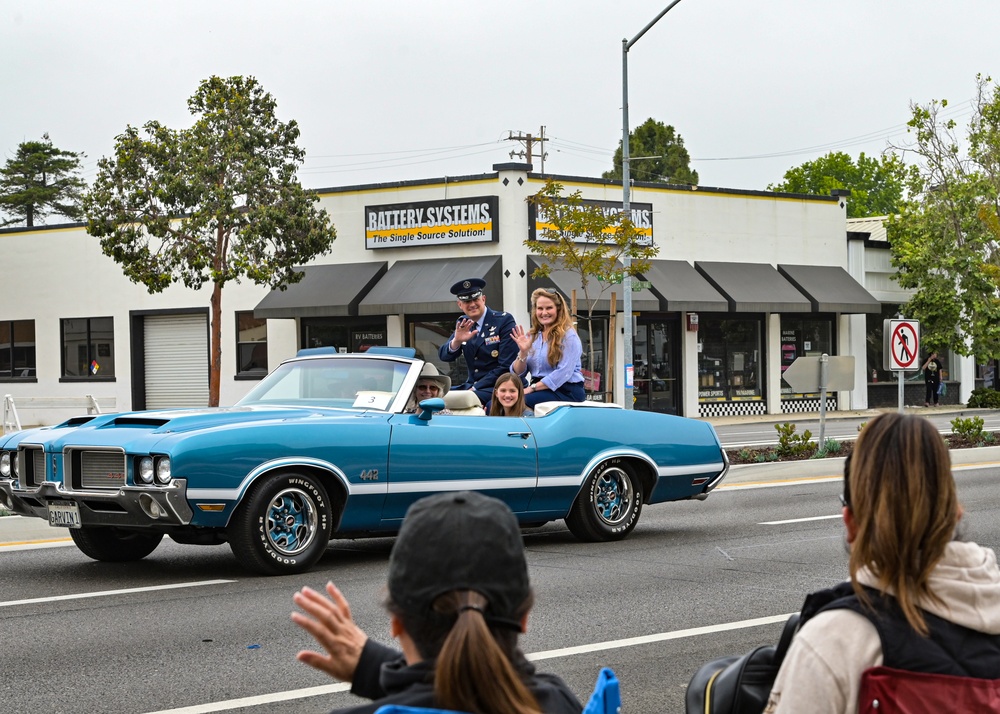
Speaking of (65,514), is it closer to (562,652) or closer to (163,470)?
(163,470)

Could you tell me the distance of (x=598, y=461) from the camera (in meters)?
10.3

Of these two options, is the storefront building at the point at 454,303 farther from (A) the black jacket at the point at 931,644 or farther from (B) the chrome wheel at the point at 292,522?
(A) the black jacket at the point at 931,644

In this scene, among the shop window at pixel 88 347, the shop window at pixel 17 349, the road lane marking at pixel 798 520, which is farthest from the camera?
the shop window at pixel 17 349

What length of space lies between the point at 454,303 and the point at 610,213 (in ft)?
14.4

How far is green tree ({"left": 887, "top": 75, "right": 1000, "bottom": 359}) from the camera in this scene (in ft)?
120

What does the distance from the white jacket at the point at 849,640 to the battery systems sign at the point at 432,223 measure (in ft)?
92.2

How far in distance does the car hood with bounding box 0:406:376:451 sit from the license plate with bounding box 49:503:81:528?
0.38 m

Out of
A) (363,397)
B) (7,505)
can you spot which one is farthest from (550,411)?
(7,505)

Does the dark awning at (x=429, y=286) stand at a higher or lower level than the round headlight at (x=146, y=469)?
higher

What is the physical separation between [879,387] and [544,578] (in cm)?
3106

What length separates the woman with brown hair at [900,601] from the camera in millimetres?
2482

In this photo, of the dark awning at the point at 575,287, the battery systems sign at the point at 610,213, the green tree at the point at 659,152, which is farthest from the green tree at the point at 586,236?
the green tree at the point at 659,152

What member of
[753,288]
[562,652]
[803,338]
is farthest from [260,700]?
[803,338]

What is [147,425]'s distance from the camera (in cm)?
872
